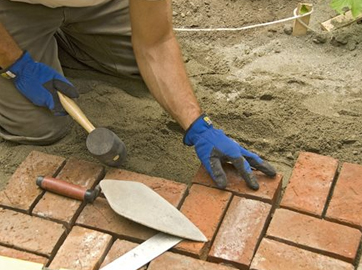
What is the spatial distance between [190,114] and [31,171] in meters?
0.85

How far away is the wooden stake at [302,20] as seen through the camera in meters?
4.28

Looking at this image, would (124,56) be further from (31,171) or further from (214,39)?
(31,171)

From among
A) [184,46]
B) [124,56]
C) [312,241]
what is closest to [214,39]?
[184,46]

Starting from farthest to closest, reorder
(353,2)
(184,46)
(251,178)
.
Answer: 1. (184,46)
2. (353,2)
3. (251,178)

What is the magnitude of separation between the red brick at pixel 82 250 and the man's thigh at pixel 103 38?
145 cm

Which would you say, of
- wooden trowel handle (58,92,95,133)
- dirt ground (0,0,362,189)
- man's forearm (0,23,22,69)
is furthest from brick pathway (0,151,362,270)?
man's forearm (0,23,22,69)

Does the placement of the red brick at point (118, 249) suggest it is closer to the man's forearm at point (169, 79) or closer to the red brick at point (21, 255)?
the red brick at point (21, 255)

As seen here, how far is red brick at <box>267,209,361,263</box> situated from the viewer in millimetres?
Result: 2783

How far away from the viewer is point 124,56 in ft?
13.4

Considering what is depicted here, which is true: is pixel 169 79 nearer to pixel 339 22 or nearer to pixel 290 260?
pixel 290 260

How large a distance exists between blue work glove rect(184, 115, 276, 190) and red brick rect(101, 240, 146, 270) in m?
0.51

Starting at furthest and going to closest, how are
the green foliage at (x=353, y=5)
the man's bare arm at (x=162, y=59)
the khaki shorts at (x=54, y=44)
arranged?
1. the green foliage at (x=353, y=5)
2. the khaki shorts at (x=54, y=44)
3. the man's bare arm at (x=162, y=59)

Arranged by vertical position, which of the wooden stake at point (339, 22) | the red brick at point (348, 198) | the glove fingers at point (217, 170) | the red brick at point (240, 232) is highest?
the glove fingers at point (217, 170)

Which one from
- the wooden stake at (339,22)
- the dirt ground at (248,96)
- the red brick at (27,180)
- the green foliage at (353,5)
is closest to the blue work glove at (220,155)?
the dirt ground at (248,96)
